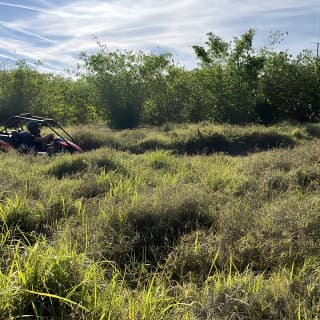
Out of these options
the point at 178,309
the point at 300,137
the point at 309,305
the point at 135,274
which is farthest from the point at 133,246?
the point at 300,137

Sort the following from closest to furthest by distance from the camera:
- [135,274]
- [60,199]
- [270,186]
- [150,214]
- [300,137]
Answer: [135,274] < [150,214] < [60,199] < [270,186] < [300,137]

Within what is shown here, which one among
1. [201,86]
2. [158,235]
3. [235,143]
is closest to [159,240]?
[158,235]

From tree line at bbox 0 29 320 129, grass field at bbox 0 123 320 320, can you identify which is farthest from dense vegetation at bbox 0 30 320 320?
tree line at bbox 0 29 320 129

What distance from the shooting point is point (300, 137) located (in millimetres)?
13820

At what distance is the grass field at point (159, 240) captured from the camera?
276 centimetres

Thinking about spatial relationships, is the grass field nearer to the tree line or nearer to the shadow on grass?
the shadow on grass

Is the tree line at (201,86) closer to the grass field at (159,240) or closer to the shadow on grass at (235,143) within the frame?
the shadow on grass at (235,143)

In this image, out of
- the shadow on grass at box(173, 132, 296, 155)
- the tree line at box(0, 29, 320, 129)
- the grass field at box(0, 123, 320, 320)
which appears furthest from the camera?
the tree line at box(0, 29, 320, 129)

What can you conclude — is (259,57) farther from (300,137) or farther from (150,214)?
(150,214)

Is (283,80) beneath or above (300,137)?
above

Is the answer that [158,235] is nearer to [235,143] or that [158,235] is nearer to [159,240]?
[159,240]

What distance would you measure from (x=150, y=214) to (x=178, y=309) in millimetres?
1916

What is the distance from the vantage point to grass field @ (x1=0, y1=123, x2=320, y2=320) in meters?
2.76

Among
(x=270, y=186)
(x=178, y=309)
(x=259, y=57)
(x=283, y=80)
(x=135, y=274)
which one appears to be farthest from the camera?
(x=283, y=80)
